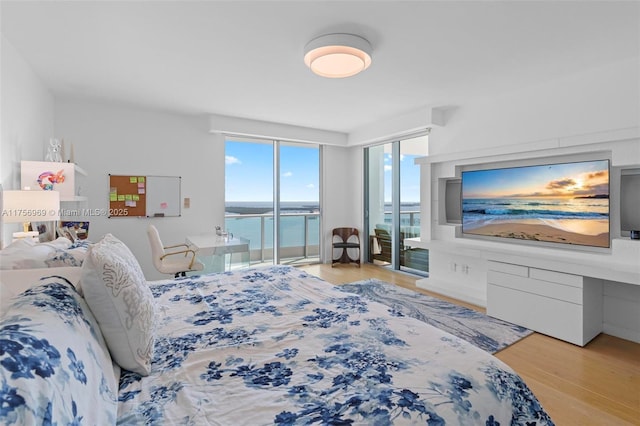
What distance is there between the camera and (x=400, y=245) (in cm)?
562

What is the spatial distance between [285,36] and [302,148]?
12.4ft

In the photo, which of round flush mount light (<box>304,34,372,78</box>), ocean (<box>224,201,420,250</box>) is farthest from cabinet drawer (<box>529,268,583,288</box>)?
round flush mount light (<box>304,34,372,78</box>)

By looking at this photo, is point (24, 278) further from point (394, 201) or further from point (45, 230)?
point (394, 201)

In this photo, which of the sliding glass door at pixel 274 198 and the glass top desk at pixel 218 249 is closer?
the glass top desk at pixel 218 249

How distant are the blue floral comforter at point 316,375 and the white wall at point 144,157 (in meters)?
3.29

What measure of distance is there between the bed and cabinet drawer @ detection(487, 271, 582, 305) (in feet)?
7.04

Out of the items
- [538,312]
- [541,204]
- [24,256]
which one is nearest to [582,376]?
[538,312]

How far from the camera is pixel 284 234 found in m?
6.23

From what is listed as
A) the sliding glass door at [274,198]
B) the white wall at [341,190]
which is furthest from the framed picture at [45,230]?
the white wall at [341,190]

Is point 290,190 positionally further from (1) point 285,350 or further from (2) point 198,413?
(2) point 198,413

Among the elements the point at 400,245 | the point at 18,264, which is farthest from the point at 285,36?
the point at 400,245

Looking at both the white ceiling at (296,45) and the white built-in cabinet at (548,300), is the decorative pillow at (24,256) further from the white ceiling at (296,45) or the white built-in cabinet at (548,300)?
the white built-in cabinet at (548,300)

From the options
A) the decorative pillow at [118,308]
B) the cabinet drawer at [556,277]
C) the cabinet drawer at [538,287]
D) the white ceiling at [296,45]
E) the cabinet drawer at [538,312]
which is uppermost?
the white ceiling at [296,45]

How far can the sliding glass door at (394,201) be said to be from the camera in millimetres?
5344
